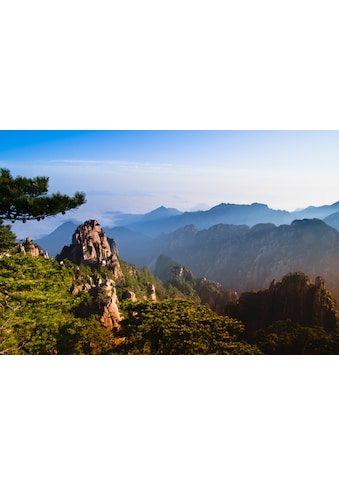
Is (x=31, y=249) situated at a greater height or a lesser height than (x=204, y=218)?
lesser

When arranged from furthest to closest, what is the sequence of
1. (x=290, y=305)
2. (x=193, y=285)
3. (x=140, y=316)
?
(x=193, y=285)
(x=140, y=316)
(x=290, y=305)

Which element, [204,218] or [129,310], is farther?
[204,218]

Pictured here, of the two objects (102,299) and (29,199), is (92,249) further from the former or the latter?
(29,199)

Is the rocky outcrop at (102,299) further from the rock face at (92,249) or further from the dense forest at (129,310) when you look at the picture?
the rock face at (92,249)

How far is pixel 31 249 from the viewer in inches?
185

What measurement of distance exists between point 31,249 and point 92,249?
0.82 metres

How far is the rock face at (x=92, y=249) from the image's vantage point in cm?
472

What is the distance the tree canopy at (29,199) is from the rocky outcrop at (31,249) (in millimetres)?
719

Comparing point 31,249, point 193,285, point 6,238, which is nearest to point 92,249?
point 31,249
